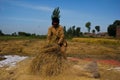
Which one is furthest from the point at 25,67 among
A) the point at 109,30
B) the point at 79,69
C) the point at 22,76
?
the point at 109,30

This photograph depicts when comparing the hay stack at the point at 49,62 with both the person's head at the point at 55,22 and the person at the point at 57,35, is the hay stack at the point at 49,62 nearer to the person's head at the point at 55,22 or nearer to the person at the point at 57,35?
the person at the point at 57,35

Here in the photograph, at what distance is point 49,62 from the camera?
7500mm

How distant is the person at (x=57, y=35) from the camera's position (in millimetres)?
7930

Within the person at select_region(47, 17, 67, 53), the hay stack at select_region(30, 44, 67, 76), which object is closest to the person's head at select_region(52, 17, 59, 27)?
the person at select_region(47, 17, 67, 53)

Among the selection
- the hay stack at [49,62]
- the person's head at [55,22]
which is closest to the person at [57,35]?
the person's head at [55,22]

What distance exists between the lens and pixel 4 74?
344 inches

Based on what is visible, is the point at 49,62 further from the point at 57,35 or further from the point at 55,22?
the point at 55,22

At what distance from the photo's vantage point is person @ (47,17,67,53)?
7930mm

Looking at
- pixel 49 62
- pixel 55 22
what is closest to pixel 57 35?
pixel 55 22

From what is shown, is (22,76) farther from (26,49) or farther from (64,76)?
(26,49)

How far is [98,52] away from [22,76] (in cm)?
1496

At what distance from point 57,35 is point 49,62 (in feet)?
3.29

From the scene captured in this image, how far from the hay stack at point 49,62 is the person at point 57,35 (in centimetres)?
32

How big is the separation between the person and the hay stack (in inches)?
12.7
